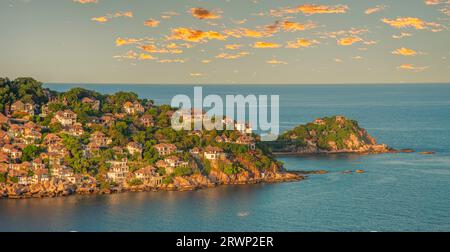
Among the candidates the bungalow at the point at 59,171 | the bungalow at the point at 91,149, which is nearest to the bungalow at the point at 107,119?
the bungalow at the point at 91,149

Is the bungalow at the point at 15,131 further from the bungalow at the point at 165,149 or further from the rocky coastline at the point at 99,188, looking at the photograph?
the bungalow at the point at 165,149

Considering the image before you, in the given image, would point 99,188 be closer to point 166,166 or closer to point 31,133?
point 166,166

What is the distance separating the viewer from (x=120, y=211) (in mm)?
51625

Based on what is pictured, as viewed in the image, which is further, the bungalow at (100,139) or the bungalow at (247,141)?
the bungalow at (247,141)

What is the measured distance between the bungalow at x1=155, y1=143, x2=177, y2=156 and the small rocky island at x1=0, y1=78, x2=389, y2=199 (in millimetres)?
102

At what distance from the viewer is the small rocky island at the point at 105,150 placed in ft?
199

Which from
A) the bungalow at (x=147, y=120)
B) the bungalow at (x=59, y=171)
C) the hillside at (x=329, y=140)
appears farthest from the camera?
the hillside at (x=329, y=140)

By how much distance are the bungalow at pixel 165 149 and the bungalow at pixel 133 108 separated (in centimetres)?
1366

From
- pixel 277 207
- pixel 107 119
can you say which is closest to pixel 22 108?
pixel 107 119

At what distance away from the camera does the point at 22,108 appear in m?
73.6

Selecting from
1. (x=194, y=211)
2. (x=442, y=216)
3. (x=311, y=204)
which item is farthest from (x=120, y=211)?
(x=442, y=216)

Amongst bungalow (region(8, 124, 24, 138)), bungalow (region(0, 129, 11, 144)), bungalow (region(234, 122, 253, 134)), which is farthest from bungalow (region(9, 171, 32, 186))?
bungalow (region(234, 122, 253, 134))

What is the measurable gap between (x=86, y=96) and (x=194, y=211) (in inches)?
1377

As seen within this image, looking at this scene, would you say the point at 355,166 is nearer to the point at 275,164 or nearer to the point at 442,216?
the point at 275,164
